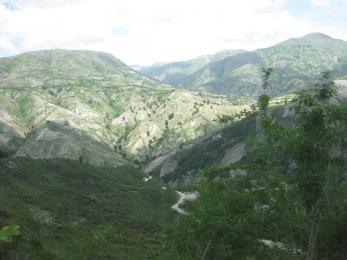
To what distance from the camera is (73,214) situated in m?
143

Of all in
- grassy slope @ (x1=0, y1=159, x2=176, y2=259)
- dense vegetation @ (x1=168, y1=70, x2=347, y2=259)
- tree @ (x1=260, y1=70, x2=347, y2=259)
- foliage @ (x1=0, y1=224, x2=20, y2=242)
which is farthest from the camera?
grassy slope @ (x1=0, y1=159, x2=176, y2=259)

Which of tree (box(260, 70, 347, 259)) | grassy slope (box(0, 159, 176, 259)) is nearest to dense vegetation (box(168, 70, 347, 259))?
tree (box(260, 70, 347, 259))

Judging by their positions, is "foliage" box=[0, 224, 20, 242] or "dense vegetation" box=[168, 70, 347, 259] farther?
"dense vegetation" box=[168, 70, 347, 259]

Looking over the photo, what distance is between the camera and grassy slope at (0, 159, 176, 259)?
280 feet

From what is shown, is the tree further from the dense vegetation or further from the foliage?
the foliage

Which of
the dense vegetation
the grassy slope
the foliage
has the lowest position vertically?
the grassy slope

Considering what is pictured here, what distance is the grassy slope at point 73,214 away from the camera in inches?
3360

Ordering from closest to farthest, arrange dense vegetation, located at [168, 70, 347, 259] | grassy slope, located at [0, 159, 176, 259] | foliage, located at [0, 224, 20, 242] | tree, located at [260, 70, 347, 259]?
foliage, located at [0, 224, 20, 242] → tree, located at [260, 70, 347, 259] → dense vegetation, located at [168, 70, 347, 259] → grassy slope, located at [0, 159, 176, 259]

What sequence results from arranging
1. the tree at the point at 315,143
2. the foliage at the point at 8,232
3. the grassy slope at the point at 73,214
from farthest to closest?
1. the grassy slope at the point at 73,214
2. the tree at the point at 315,143
3. the foliage at the point at 8,232

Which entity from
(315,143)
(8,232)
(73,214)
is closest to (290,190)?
(315,143)

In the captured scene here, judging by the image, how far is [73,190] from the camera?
177 m

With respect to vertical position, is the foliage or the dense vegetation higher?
the foliage

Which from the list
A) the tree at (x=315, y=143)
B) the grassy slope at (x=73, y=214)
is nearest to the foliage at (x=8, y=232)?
the tree at (x=315, y=143)

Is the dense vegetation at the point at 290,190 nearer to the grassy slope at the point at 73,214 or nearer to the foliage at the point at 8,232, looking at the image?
the foliage at the point at 8,232
